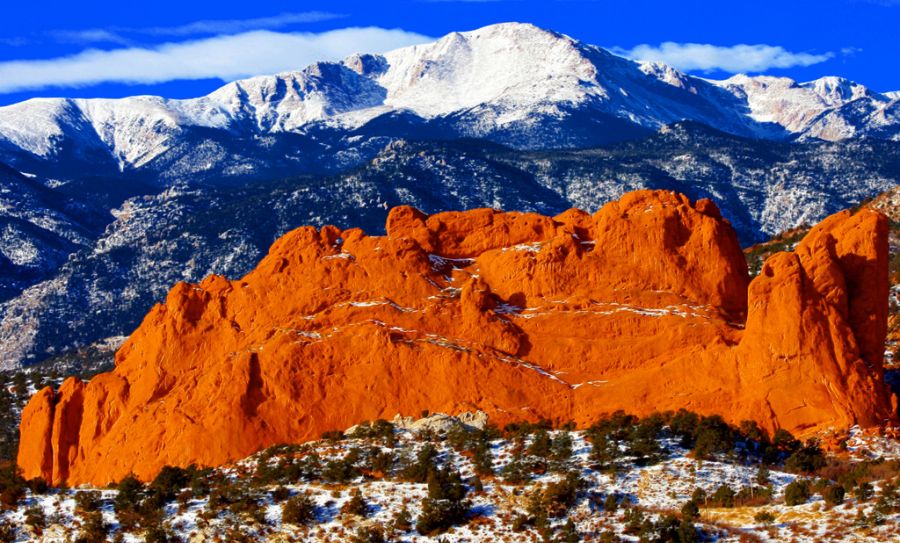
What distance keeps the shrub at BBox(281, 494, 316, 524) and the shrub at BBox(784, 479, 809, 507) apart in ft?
64.4

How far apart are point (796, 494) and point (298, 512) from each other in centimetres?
2059

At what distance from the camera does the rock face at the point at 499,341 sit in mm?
71250

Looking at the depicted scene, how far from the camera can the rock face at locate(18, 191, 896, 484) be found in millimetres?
71250

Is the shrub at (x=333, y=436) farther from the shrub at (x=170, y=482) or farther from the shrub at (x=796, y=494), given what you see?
the shrub at (x=796, y=494)

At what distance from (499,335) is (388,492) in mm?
15269

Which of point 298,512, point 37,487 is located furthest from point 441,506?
point 37,487

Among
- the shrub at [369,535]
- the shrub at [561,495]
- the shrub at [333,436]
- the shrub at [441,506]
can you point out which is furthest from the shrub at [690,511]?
the shrub at [333,436]

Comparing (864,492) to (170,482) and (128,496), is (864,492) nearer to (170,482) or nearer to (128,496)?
(170,482)

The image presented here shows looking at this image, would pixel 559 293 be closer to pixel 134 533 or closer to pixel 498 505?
pixel 498 505

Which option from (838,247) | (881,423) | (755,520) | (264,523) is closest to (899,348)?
(838,247)

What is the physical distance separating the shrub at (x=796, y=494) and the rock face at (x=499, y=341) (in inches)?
416

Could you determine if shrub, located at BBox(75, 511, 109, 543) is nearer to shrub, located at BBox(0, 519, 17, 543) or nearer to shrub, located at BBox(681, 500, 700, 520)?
shrub, located at BBox(0, 519, 17, 543)

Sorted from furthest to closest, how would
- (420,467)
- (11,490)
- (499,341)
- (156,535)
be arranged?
(499,341), (11,490), (420,467), (156,535)

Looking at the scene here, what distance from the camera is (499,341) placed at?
74.8 metres
